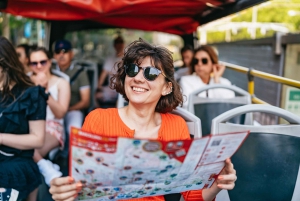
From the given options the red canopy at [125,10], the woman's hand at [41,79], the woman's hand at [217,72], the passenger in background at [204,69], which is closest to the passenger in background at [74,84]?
the red canopy at [125,10]

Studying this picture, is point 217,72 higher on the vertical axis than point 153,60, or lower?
lower

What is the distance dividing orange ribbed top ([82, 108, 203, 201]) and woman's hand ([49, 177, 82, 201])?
0.50 meters

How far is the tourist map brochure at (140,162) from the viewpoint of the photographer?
1.27 m

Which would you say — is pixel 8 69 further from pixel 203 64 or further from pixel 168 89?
pixel 203 64

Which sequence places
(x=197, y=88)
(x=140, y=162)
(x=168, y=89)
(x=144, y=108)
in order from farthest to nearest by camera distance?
(x=197, y=88), (x=168, y=89), (x=144, y=108), (x=140, y=162)

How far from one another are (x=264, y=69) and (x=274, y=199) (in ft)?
20.1

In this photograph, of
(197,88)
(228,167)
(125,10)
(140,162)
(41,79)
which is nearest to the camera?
(140,162)

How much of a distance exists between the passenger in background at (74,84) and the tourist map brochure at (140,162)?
3.12 metres

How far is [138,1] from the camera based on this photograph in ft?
11.4

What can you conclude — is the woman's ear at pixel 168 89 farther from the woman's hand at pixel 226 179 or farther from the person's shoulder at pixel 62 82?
the person's shoulder at pixel 62 82

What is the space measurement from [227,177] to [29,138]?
1.35m

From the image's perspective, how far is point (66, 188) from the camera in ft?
4.51

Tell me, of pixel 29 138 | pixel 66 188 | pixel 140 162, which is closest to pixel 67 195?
pixel 66 188

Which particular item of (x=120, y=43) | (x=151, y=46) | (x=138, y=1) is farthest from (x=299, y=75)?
(x=151, y=46)
